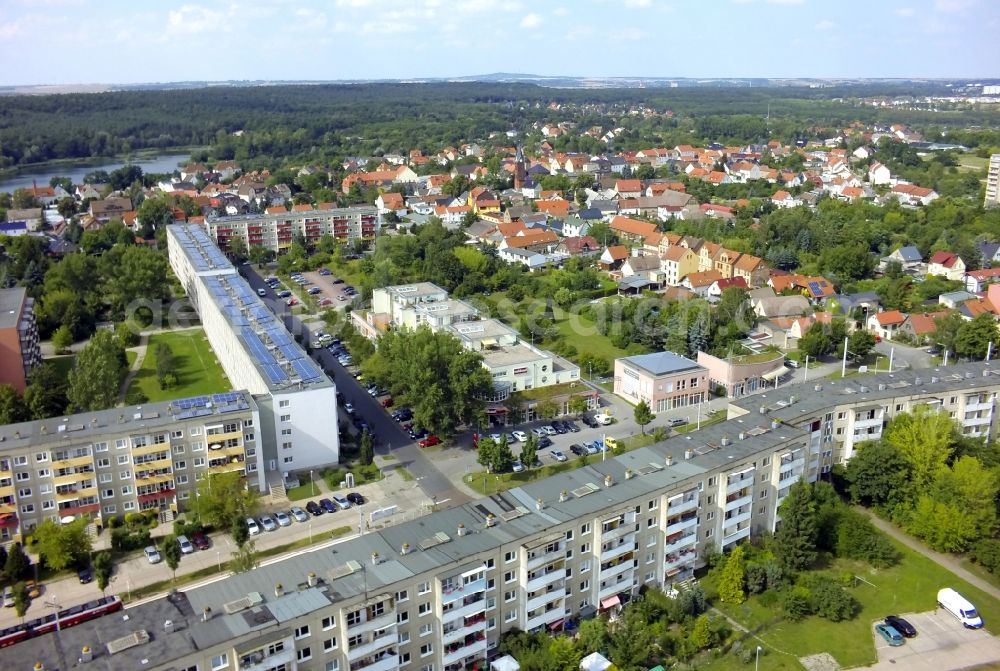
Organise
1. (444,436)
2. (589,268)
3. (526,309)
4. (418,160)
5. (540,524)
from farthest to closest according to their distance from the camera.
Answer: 1. (418,160)
2. (589,268)
3. (526,309)
4. (444,436)
5. (540,524)

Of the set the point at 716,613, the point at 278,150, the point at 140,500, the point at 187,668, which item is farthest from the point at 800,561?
the point at 278,150

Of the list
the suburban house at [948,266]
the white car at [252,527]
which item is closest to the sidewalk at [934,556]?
the white car at [252,527]

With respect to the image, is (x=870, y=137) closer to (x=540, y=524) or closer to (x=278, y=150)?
(x=278, y=150)

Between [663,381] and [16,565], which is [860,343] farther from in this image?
[16,565]

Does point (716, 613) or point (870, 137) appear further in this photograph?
point (870, 137)

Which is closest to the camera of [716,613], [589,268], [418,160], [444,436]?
[716,613]

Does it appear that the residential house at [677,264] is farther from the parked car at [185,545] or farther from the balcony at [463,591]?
the balcony at [463,591]

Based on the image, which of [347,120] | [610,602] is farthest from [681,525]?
[347,120]
